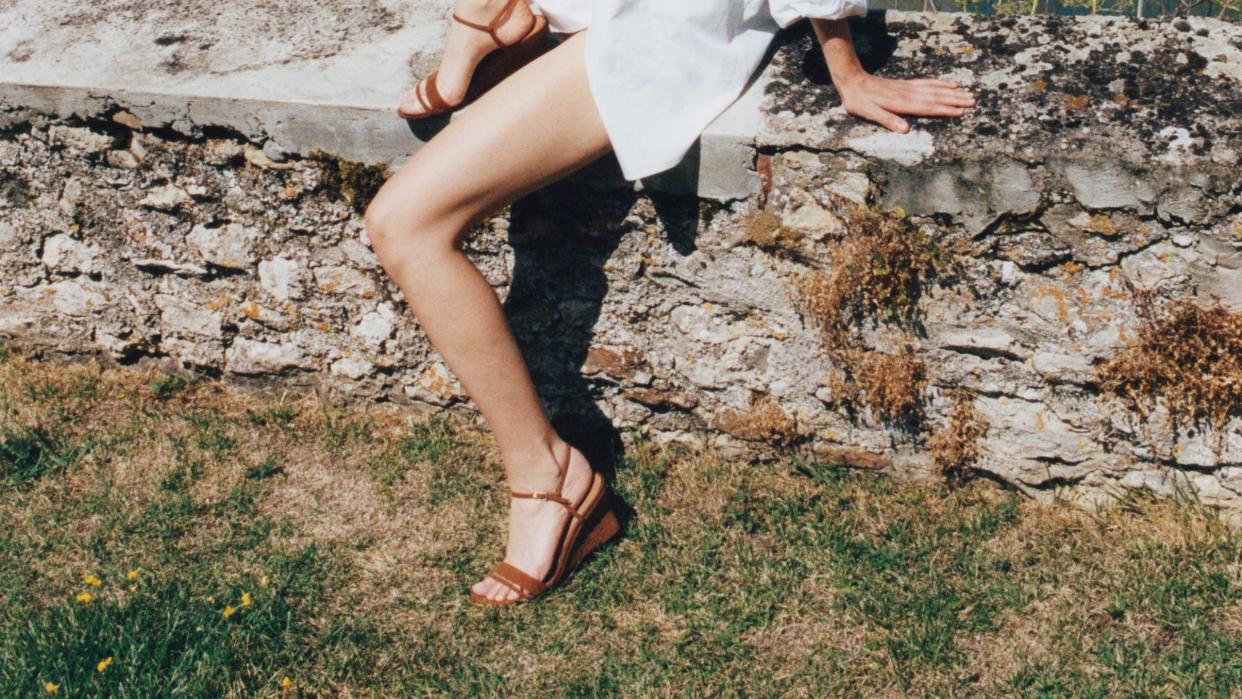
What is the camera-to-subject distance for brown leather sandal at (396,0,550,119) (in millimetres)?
2547

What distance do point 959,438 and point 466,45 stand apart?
1.49 metres

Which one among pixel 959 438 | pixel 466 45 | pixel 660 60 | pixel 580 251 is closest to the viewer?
pixel 660 60

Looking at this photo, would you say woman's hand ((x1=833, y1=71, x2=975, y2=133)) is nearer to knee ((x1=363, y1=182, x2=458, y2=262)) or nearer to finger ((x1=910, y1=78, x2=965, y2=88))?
finger ((x1=910, y1=78, x2=965, y2=88))

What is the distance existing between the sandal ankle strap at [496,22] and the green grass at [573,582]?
3.65 feet

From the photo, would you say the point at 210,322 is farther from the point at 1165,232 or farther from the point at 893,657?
the point at 1165,232

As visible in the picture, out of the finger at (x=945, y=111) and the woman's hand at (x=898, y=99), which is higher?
the woman's hand at (x=898, y=99)

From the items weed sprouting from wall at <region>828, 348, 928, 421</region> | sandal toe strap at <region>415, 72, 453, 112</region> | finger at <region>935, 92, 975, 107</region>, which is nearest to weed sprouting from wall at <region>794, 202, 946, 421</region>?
weed sprouting from wall at <region>828, 348, 928, 421</region>

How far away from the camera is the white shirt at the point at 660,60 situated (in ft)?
7.63

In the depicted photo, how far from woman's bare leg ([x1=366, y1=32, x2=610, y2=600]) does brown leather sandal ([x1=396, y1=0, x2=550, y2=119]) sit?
0.16 m

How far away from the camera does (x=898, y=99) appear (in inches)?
96.8

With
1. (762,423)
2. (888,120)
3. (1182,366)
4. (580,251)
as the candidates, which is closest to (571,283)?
(580,251)

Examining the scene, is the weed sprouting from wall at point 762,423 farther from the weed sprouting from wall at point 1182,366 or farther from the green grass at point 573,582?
the weed sprouting from wall at point 1182,366

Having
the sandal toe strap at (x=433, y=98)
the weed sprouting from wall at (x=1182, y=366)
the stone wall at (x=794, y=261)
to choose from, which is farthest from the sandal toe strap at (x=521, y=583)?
the weed sprouting from wall at (x=1182, y=366)

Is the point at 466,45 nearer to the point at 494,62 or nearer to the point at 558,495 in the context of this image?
the point at 494,62
